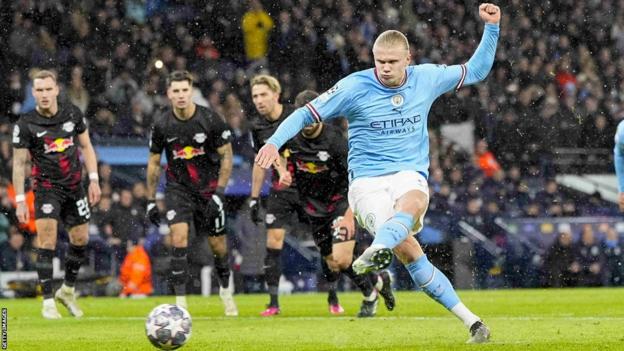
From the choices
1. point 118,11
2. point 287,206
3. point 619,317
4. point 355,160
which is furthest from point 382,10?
point 355,160

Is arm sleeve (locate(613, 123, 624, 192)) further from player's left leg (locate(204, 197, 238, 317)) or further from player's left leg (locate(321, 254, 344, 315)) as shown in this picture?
player's left leg (locate(204, 197, 238, 317))

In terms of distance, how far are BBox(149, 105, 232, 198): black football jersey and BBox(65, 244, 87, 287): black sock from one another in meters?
1.36

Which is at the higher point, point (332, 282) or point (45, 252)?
point (45, 252)

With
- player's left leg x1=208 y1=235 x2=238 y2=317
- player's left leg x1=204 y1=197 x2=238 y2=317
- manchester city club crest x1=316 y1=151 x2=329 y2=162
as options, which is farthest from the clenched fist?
A: player's left leg x1=208 y1=235 x2=238 y2=317

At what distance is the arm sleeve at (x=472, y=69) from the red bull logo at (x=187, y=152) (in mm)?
4529

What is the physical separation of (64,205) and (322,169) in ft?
9.91

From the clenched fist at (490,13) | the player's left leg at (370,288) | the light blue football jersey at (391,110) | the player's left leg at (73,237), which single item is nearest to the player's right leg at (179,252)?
the player's left leg at (73,237)

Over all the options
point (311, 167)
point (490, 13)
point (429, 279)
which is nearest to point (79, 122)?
point (311, 167)

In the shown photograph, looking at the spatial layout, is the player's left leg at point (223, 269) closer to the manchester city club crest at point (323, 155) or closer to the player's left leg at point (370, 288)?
the player's left leg at point (370, 288)

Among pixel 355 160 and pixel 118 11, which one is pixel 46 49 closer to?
pixel 118 11

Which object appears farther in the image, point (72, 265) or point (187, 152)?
point (72, 265)

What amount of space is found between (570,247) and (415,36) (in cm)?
727

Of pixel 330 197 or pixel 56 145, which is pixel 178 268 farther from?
pixel 56 145

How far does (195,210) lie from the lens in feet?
42.0
